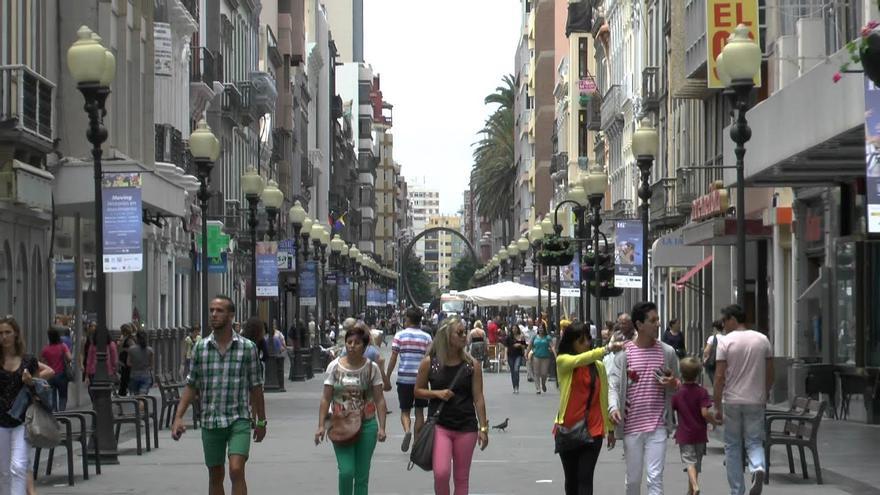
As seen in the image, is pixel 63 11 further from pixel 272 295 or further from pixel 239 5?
pixel 239 5

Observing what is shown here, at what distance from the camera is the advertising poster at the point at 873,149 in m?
17.1

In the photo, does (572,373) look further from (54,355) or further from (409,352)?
(54,355)

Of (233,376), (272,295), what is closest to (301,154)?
(272,295)

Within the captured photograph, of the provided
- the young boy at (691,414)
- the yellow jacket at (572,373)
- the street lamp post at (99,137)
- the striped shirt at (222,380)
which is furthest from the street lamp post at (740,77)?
the striped shirt at (222,380)

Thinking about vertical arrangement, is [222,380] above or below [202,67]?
below

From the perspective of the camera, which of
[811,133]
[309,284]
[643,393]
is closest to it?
[643,393]

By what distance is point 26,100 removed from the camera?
30969 millimetres

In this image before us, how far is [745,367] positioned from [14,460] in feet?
21.4

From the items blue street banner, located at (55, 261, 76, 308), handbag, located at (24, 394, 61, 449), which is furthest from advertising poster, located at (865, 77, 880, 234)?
blue street banner, located at (55, 261, 76, 308)

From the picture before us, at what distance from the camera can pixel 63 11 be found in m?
37.1

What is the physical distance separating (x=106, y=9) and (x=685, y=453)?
24906mm

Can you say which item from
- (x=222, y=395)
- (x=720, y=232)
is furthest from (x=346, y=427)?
(x=720, y=232)

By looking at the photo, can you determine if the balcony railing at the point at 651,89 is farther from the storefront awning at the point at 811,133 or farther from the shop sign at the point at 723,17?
the storefront awning at the point at 811,133

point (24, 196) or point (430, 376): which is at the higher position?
point (24, 196)
